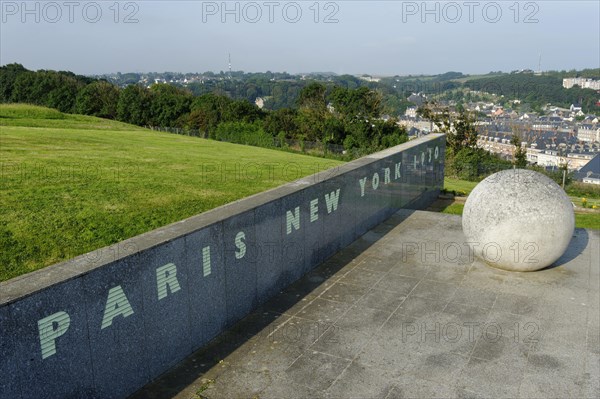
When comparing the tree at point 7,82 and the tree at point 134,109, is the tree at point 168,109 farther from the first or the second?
the tree at point 7,82

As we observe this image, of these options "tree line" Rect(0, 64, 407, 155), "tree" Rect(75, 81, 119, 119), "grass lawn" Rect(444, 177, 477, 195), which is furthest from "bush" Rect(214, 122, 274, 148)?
"tree" Rect(75, 81, 119, 119)

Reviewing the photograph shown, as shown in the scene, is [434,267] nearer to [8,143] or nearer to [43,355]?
[43,355]

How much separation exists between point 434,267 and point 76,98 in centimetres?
6688

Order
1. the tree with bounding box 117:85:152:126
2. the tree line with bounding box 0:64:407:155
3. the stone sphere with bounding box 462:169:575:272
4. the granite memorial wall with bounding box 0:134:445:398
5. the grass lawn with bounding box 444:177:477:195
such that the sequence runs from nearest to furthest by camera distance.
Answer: the granite memorial wall with bounding box 0:134:445:398, the stone sphere with bounding box 462:169:575:272, the grass lawn with bounding box 444:177:477:195, the tree line with bounding box 0:64:407:155, the tree with bounding box 117:85:152:126

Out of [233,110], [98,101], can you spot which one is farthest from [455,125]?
[98,101]

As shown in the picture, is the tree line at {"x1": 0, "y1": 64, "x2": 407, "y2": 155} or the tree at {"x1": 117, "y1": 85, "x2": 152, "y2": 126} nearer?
the tree line at {"x1": 0, "y1": 64, "x2": 407, "y2": 155}

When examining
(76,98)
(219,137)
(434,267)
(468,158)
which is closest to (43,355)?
(434,267)

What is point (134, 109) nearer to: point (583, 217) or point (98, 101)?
point (98, 101)

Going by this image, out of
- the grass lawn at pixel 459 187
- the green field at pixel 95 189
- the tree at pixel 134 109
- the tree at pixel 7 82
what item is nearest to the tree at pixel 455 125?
the grass lawn at pixel 459 187

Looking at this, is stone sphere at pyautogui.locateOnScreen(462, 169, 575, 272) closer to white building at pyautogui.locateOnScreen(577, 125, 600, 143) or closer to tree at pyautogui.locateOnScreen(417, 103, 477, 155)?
tree at pyautogui.locateOnScreen(417, 103, 477, 155)

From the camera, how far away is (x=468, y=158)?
127 ft

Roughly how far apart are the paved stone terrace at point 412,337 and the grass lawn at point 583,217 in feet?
18.9

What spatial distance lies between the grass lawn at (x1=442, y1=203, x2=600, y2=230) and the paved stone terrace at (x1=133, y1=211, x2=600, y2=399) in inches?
226

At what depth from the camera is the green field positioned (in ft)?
32.4
